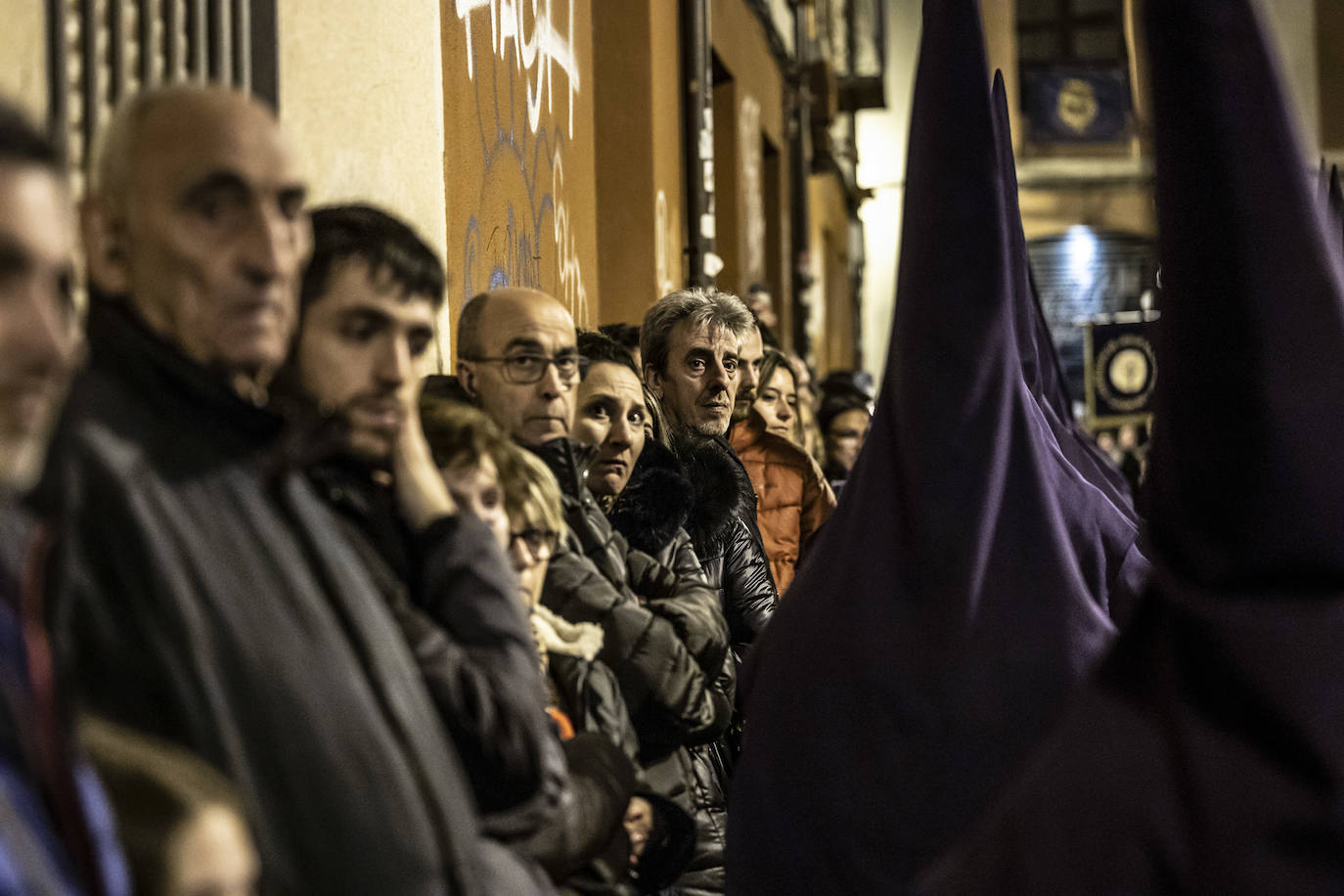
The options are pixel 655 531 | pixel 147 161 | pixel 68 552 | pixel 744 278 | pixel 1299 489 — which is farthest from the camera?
pixel 744 278

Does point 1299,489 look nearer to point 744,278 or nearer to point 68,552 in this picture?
point 68,552

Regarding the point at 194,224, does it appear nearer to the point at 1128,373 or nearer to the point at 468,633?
the point at 468,633

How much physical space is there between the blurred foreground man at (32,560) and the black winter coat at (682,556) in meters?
1.33

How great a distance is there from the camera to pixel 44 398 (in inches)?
42.9

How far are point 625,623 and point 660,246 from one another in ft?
14.0

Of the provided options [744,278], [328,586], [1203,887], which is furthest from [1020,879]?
[744,278]

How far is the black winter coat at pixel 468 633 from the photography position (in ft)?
4.48

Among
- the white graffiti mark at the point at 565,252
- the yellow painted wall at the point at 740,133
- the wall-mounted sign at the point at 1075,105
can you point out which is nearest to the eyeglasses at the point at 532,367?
the white graffiti mark at the point at 565,252

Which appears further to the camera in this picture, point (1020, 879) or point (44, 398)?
point (1020, 879)

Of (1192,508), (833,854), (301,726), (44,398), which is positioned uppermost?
(44,398)

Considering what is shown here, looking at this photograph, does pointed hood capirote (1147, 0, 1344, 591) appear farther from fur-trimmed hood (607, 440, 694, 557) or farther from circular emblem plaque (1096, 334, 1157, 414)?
circular emblem plaque (1096, 334, 1157, 414)

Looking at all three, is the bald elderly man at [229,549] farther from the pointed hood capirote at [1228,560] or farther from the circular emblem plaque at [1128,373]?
the circular emblem plaque at [1128,373]

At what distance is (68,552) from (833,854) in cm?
147

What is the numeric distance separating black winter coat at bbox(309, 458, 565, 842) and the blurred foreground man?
32 cm
